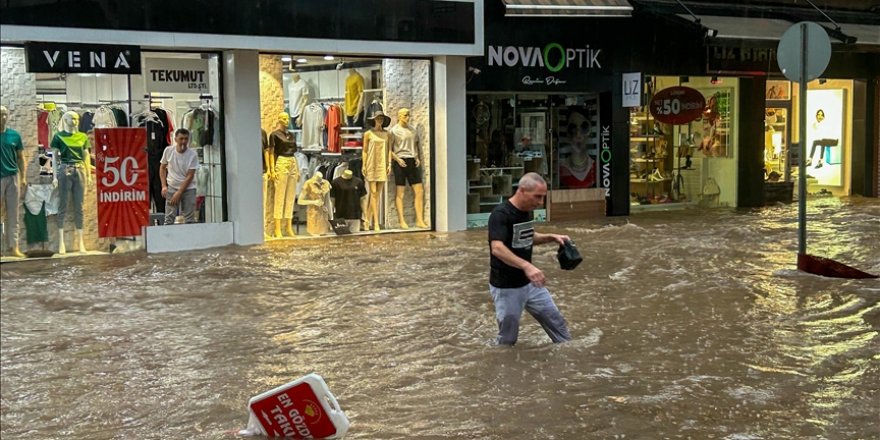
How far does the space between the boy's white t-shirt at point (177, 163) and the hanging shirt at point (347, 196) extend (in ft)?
8.34

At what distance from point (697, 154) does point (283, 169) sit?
1056 centimetres

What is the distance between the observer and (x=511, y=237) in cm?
869

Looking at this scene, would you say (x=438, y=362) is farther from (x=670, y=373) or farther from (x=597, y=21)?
(x=597, y=21)

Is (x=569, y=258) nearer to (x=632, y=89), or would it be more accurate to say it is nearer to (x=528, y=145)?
(x=528, y=145)

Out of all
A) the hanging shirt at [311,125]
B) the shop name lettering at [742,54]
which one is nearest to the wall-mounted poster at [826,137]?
the shop name lettering at [742,54]

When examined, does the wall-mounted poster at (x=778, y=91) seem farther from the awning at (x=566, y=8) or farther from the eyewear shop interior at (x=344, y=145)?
the eyewear shop interior at (x=344, y=145)

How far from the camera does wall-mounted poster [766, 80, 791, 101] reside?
24.7 meters

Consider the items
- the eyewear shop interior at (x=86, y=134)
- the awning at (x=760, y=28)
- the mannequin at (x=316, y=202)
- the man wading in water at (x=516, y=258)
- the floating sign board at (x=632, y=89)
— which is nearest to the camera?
the man wading in water at (x=516, y=258)

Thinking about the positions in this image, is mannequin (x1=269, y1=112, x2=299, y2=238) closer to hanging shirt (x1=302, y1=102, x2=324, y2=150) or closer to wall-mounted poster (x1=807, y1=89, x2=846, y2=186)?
hanging shirt (x1=302, y1=102, x2=324, y2=150)

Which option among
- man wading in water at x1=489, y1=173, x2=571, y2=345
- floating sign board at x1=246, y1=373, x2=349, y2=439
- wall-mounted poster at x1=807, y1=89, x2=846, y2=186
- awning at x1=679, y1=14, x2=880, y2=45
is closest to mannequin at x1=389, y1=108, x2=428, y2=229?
awning at x1=679, y1=14, x2=880, y2=45

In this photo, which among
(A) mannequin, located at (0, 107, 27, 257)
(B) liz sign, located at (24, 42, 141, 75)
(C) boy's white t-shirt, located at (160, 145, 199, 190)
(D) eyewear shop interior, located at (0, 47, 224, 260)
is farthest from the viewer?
(C) boy's white t-shirt, located at (160, 145, 199, 190)

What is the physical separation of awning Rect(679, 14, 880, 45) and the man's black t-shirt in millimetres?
12453

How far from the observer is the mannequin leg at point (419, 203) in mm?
18609

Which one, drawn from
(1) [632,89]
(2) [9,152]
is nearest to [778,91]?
(1) [632,89]
